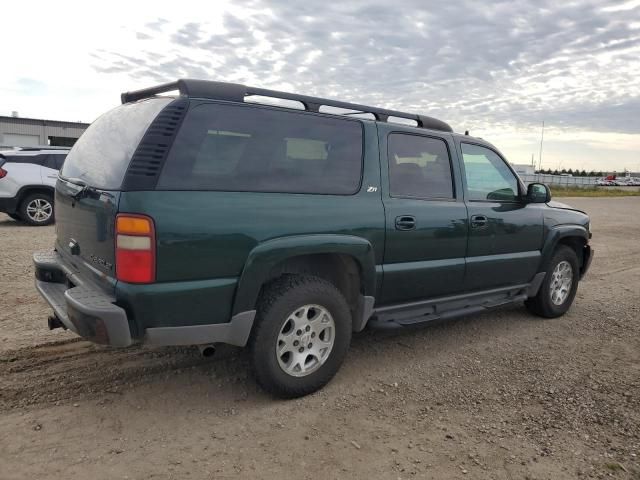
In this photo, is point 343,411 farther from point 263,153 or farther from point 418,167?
point 418,167

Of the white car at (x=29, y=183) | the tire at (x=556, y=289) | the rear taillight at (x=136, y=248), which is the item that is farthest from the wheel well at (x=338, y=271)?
the white car at (x=29, y=183)

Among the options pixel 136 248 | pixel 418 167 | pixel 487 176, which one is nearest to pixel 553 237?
pixel 487 176

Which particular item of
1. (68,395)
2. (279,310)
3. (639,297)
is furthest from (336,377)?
(639,297)

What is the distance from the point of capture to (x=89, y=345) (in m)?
4.14

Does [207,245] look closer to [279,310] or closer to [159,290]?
[159,290]

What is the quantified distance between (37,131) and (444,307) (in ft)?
148

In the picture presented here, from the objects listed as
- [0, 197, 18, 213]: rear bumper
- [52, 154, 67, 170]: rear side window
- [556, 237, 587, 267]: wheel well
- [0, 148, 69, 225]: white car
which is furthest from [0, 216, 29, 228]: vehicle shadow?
[556, 237, 587, 267]: wheel well

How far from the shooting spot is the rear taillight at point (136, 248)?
2750 mm

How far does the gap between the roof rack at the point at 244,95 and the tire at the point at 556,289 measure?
1.99m

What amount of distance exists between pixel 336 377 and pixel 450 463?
47.1 inches

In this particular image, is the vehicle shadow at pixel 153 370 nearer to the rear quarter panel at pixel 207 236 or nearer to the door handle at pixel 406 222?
the rear quarter panel at pixel 207 236

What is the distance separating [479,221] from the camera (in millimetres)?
4449

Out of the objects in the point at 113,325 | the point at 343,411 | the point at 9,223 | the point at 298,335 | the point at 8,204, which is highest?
the point at 8,204

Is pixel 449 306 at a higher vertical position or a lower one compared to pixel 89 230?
lower
